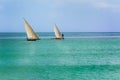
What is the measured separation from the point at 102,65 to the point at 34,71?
26.0 ft

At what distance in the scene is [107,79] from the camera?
27.6m

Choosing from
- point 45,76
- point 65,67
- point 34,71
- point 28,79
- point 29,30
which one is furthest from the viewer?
point 29,30

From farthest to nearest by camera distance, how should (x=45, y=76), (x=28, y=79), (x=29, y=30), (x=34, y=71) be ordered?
(x=29, y=30) → (x=34, y=71) → (x=45, y=76) → (x=28, y=79)

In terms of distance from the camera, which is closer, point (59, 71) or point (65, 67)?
point (59, 71)

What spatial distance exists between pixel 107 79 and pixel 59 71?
17.6 feet

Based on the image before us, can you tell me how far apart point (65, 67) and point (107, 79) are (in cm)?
782

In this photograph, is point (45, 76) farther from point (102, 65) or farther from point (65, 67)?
point (102, 65)

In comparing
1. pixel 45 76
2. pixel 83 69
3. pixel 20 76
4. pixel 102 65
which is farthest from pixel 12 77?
pixel 102 65

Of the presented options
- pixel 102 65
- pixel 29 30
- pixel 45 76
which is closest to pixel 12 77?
pixel 45 76

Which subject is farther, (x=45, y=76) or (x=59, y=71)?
(x=59, y=71)

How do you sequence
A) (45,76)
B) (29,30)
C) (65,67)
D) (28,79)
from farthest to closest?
(29,30)
(65,67)
(45,76)
(28,79)

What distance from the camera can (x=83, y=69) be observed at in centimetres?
3341

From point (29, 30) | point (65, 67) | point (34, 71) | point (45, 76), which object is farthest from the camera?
point (29, 30)

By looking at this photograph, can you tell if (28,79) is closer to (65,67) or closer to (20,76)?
(20,76)
